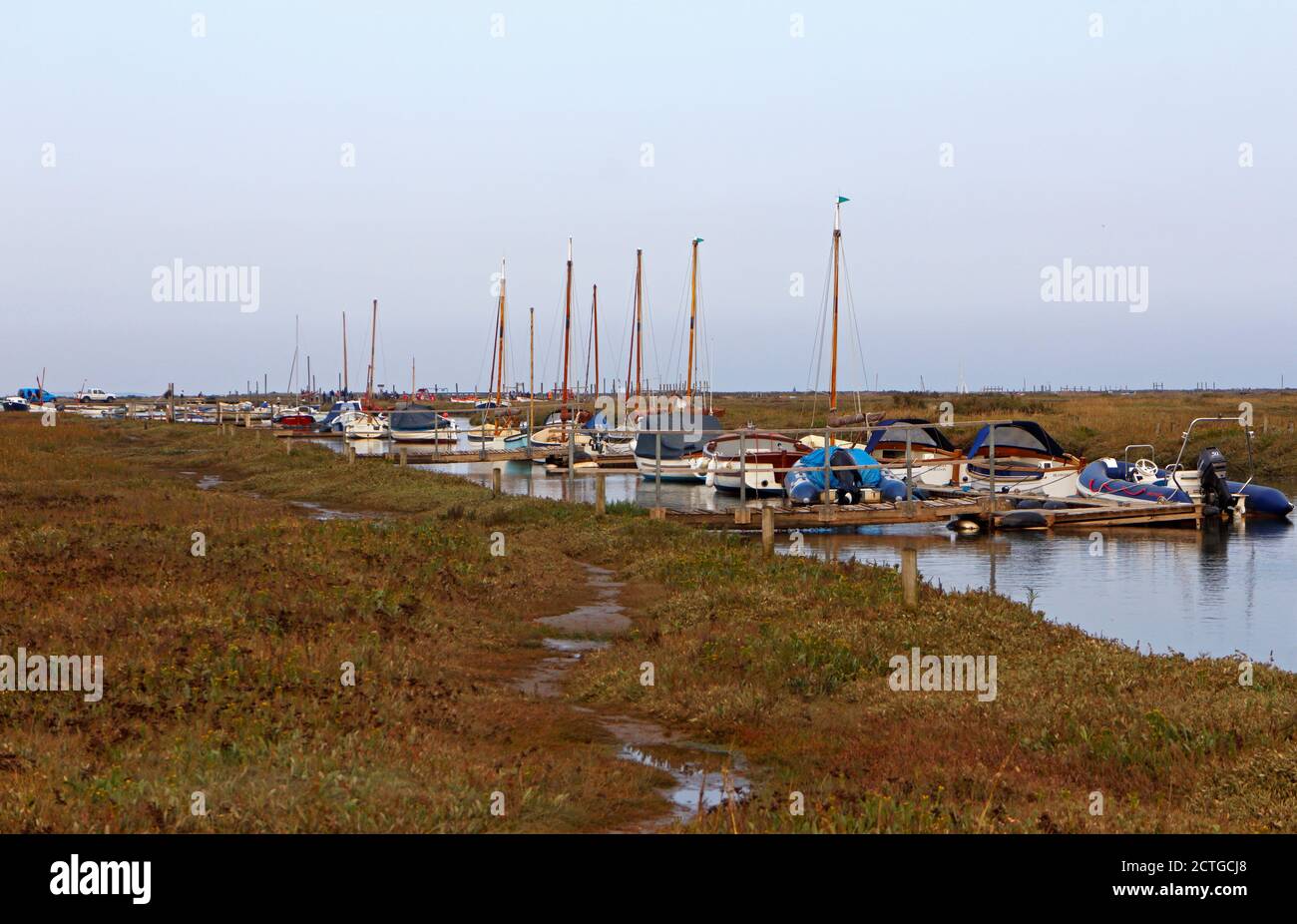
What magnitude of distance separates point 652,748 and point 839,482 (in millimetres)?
27466

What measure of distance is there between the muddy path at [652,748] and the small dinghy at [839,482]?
20.7 meters

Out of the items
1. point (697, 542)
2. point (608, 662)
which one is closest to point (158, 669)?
point (608, 662)

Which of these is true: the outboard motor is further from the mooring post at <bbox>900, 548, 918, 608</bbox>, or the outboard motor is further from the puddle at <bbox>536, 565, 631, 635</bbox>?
the mooring post at <bbox>900, 548, 918, 608</bbox>

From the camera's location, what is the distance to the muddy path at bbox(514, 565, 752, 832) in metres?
9.92

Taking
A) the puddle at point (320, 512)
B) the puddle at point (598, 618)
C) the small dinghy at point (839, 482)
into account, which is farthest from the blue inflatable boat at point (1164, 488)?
the puddle at point (320, 512)

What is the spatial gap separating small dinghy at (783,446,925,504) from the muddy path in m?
20.7

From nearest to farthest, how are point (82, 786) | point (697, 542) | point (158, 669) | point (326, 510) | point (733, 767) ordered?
point (82, 786) → point (733, 767) → point (158, 669) → point (697, 542) → point (326, 510)

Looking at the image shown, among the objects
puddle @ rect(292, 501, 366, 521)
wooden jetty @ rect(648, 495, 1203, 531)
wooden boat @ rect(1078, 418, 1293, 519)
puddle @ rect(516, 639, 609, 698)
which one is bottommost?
puddle @ rect(516, 639, 609, 698)

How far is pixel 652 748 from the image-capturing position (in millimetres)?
11938

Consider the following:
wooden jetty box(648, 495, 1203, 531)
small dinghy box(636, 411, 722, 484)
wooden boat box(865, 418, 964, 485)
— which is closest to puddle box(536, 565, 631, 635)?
wooden jetty box(648, 495, 1203, 531)

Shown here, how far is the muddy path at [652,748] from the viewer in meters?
9.92

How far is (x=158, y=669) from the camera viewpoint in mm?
12367
